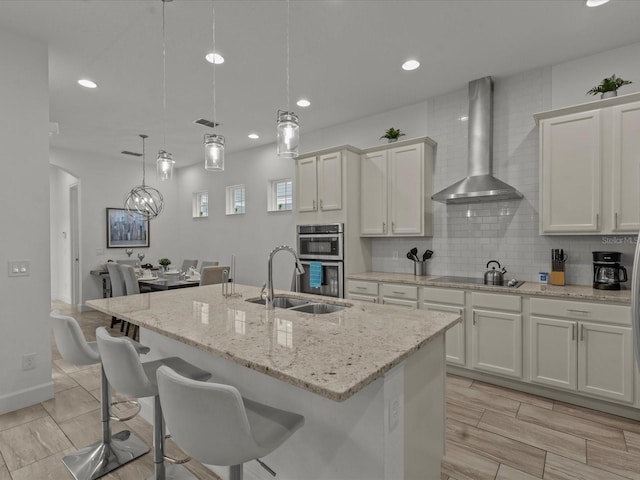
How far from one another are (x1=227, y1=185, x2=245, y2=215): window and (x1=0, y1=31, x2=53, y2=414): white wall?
12.6ft

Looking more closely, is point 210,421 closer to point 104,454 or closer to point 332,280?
point 104,454

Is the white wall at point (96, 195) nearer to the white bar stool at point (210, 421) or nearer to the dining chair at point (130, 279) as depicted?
the dining chair at point (130, 279)

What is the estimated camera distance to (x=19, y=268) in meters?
2.80

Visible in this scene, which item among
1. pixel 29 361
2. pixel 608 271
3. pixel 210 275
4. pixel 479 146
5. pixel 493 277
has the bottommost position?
pixel 29 361

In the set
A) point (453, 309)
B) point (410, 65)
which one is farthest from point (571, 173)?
point (410, 65)

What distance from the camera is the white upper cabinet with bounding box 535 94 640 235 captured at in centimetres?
276

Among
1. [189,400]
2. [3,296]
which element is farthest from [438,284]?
[3,296]

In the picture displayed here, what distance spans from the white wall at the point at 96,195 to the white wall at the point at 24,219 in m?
4.09

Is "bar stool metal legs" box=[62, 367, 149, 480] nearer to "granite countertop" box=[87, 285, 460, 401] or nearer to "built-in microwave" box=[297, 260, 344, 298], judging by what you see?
"granite countertop" box=[87, 285, 460, 401]

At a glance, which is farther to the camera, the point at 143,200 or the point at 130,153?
the point at 130,153

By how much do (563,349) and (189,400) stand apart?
2981mm

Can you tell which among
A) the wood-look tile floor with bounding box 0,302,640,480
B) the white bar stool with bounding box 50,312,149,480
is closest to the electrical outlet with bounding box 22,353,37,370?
the wood-look tile floor with bounding box 0,302,640,480

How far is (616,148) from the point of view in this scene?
2803 millimetres

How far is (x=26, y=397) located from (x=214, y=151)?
2.56 m
